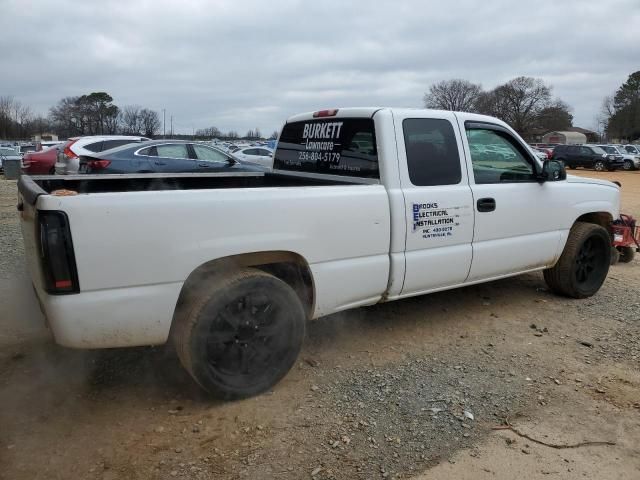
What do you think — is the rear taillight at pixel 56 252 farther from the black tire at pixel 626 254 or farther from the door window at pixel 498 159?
the black tire at pixel 626 254

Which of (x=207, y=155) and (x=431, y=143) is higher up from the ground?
(x=431, y=143)

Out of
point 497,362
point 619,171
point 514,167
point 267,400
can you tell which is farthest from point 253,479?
point 619,171

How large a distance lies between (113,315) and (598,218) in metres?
4.87

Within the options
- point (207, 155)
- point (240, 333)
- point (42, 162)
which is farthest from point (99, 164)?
point (240, 333)

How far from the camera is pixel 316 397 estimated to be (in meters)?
3.38

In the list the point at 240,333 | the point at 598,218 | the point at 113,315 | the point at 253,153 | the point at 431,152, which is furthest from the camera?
the point at 253,153

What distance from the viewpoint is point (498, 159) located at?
4602 mm

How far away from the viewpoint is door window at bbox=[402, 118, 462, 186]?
13.0 feet

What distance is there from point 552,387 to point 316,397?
5.23 ft

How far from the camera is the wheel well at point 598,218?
5.43 metres

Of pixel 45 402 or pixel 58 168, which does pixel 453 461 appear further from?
pixel 58 168

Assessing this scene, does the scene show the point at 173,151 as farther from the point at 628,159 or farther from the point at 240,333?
the point at 628,159

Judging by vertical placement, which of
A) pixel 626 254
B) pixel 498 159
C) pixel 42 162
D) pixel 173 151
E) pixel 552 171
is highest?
pixel 498 159

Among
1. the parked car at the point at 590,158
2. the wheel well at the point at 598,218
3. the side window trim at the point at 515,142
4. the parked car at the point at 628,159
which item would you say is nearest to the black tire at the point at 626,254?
the wheel well at the point at 598,218
